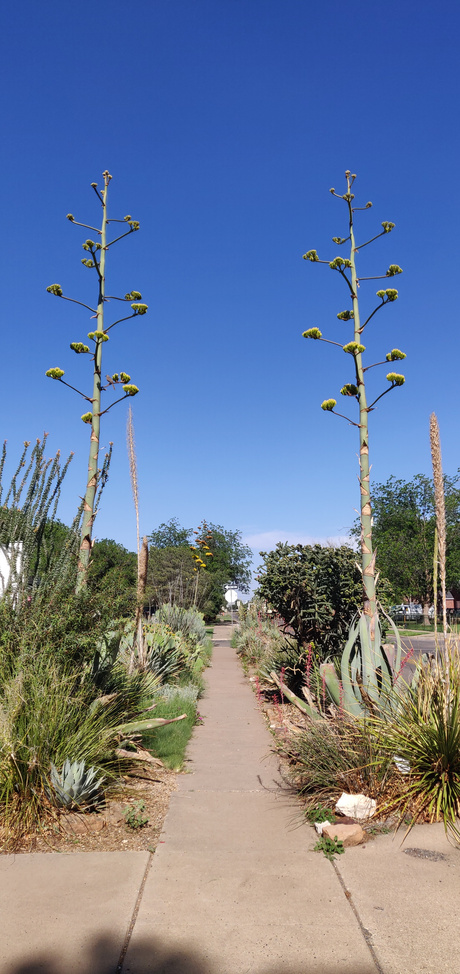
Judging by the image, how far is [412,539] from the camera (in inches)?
1607

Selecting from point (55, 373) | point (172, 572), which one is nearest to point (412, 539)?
point (172, 572)

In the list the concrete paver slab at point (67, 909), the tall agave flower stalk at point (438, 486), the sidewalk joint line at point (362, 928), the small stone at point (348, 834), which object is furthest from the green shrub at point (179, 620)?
the sidewalk joint line at point (362, 928)

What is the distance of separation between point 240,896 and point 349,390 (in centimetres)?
431

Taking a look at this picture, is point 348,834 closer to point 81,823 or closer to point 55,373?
point 81,823

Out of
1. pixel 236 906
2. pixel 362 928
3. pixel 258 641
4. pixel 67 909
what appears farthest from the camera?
pixel 258 641

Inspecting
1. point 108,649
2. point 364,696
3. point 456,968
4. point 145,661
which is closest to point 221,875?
point 456,968

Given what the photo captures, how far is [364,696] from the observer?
212 inches

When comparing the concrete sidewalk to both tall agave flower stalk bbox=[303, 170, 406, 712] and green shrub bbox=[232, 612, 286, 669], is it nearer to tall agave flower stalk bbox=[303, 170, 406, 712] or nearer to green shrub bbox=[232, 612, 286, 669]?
tall agave flower stalk bbox=[303, 170, 406, 712]

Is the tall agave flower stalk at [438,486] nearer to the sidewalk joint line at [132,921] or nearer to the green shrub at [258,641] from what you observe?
the sidewalk joint line at [132,921]

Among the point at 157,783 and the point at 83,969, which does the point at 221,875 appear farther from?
the point at 157,783

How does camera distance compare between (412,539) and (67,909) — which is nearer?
(67,909)

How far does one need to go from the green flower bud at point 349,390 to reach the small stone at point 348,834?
376 cm

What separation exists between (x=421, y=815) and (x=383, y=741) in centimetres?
54

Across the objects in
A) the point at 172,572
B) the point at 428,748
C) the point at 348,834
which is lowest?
the point at 348,834
